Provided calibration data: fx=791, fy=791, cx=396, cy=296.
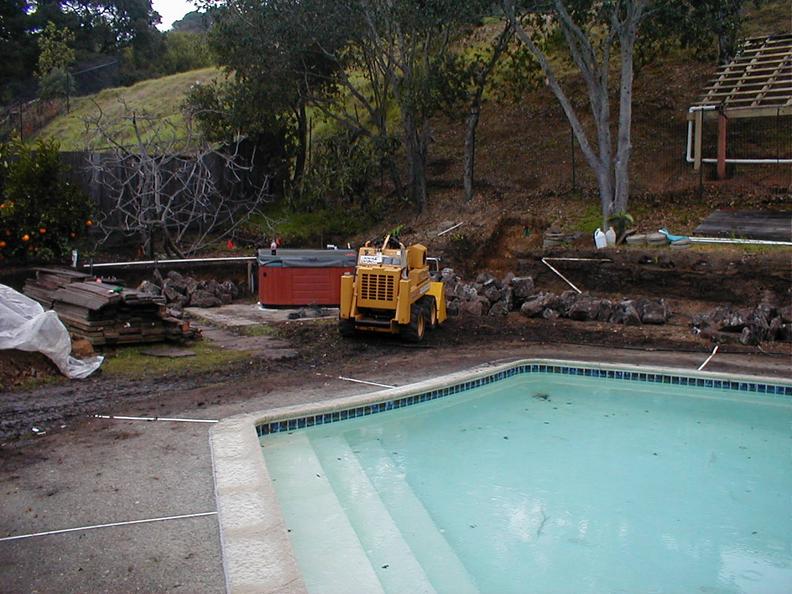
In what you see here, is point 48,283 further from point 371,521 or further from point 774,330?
point 774,330

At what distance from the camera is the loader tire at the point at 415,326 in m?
12.8

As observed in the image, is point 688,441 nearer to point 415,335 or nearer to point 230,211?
point 415,335

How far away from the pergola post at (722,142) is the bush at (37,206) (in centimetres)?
1515

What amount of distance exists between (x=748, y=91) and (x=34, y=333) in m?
17.1

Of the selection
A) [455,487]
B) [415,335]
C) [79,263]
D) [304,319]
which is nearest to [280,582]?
[455,487]

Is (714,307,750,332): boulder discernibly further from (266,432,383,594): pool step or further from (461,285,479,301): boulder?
(266,432,383,594): pool step

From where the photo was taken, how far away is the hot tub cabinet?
15695mm

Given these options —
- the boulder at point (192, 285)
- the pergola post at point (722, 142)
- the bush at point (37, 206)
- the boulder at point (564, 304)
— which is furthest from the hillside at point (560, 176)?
the bush at point (37, 206)

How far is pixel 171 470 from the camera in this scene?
6766 mm

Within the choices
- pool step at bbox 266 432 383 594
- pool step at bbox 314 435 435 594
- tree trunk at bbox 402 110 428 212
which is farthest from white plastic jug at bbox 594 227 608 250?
pool step at bbox 266 432 383 594

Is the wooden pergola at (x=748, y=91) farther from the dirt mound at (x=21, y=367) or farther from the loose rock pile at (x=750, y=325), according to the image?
the dirt mound at (x=21, y=367)

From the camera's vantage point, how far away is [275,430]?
337 inches

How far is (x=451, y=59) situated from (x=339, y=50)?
3465 mm

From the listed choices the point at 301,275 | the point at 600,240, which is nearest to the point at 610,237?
the point at 600,240
